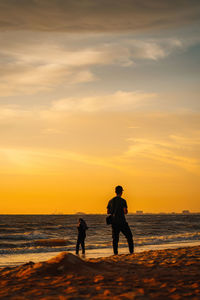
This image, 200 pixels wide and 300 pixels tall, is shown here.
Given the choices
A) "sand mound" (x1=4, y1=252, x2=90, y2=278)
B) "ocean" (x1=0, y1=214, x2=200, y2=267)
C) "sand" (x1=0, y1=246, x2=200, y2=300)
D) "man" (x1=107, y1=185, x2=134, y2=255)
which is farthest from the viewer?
"ocean" (x1=0, y1=214, x2=200, y2=267)

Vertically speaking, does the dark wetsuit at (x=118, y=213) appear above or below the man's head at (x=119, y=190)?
below

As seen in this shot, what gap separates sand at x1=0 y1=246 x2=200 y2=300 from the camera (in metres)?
4.82

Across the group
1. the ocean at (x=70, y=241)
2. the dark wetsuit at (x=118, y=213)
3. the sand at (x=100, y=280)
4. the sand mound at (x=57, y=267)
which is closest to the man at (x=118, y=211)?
the dark wetsuit at (x=118, y=213)

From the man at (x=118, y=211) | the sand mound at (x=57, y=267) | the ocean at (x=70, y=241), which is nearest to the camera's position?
the sand mound at (x=57, y=267)

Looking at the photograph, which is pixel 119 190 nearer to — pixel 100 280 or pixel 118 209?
pixel 118 209

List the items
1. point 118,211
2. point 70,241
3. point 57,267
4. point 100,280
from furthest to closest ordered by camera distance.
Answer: point 70,241 < point 118,211 < point 57,267 < point 100,280

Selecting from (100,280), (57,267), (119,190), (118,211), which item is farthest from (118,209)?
(100,280)

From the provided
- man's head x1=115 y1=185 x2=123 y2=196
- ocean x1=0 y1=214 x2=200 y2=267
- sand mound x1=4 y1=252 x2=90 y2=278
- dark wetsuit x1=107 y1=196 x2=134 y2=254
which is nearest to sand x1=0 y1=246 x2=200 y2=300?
sand mound x1=4 y1=252 x2=90 y2=278

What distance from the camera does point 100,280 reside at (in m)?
5.58

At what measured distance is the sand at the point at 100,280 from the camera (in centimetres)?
482

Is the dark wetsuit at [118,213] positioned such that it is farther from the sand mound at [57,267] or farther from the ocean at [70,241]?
the ocean at [70,241]

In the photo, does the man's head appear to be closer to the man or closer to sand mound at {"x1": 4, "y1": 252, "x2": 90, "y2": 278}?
the man

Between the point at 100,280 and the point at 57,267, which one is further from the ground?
the point at 57,267

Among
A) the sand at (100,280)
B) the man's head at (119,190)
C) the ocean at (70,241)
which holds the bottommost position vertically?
the ocean at (70,241)
